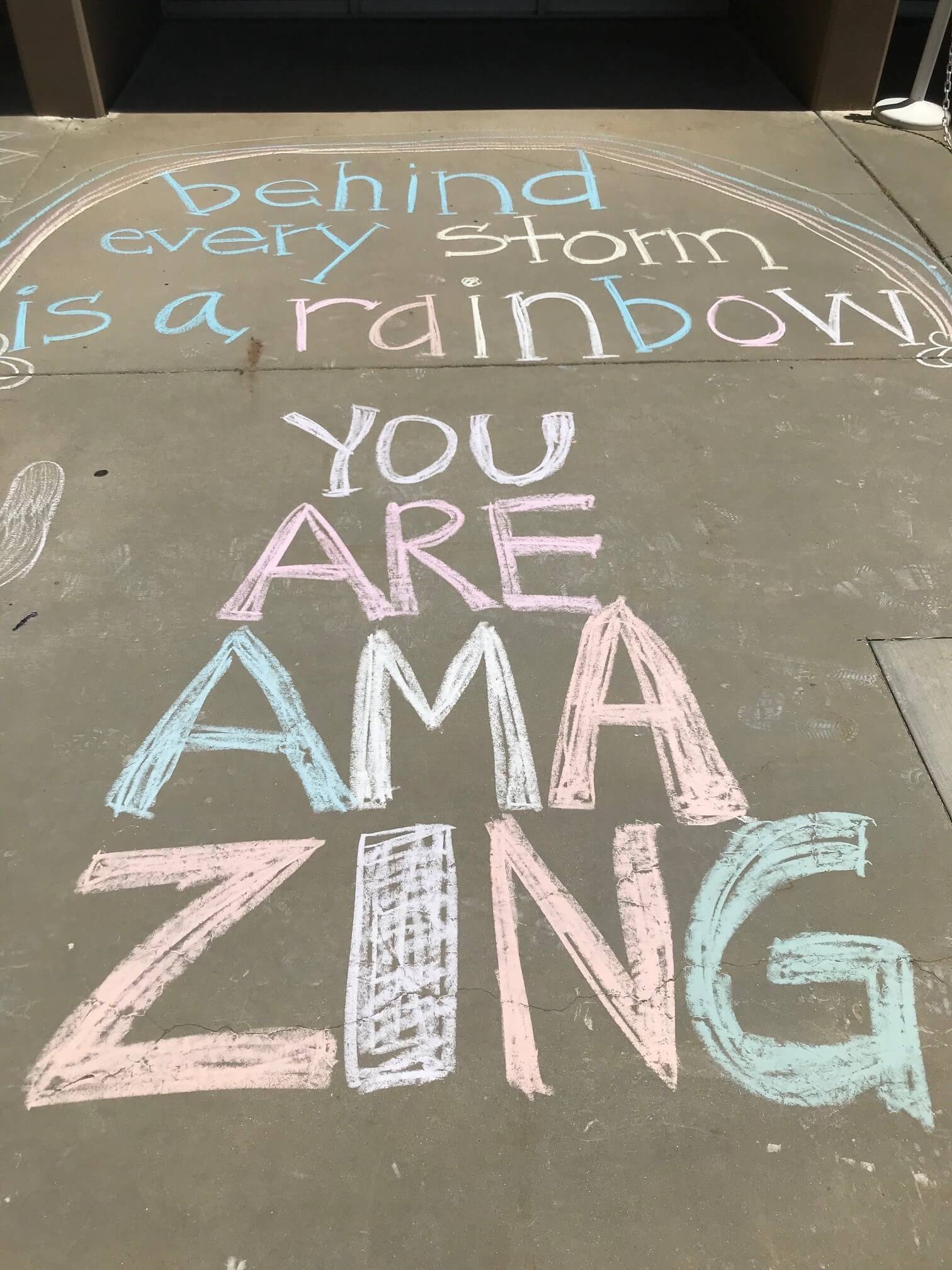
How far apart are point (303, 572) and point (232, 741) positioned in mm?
785

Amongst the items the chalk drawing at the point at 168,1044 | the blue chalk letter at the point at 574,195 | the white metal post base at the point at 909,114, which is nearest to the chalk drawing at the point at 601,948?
the chalk drawing at the point at 168,1044

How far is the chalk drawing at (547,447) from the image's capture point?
3.74 meters

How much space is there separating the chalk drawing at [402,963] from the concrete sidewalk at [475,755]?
0.04 feet

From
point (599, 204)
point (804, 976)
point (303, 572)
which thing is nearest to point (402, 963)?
point (804, 976)

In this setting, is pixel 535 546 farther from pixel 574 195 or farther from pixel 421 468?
pixel 574 195

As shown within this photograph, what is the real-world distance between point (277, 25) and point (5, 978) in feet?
29.7

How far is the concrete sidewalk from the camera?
78.7 inches

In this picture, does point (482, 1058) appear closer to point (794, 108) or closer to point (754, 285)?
point (754, 285)

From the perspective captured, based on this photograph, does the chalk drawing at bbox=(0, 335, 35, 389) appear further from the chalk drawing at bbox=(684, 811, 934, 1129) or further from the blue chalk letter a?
the chalk drawing at bbox=(684, 811, 934, 1129)

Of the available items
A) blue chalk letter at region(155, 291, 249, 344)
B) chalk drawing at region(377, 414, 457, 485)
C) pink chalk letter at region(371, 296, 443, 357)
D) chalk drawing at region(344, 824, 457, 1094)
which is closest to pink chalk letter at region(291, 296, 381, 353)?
pink chalk letter at region(371, 296, 443, 357)

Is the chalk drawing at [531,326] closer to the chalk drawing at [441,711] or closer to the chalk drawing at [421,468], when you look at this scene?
the chalk drawing at [421,468]

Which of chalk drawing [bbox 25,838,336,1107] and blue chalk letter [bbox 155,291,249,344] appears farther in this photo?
blue chalk letter [bbox 155,291,249,344]

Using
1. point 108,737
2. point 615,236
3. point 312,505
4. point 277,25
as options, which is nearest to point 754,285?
point 615,236

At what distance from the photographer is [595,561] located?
3377 mm
